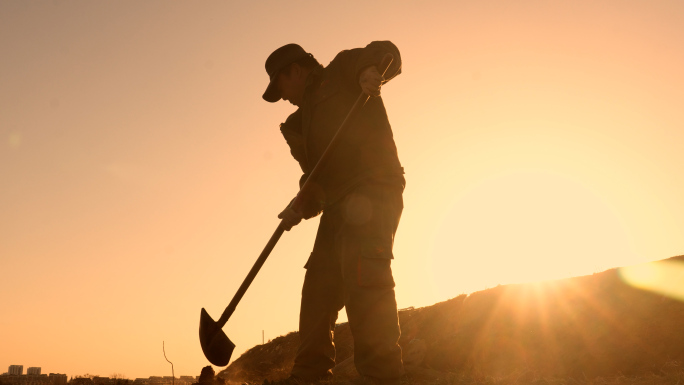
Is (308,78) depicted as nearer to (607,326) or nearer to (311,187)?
(311,187)

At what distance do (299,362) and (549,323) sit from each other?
340 cm

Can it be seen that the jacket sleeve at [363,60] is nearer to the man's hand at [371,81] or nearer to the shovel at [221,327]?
the man's hand at [371,81]

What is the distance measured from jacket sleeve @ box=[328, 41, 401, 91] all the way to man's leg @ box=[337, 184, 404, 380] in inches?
36.4

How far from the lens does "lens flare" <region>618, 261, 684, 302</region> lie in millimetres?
6441

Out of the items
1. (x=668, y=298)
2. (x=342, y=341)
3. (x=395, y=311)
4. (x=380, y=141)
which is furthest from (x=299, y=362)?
(x=342, y=341)

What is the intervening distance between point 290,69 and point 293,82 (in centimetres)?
12

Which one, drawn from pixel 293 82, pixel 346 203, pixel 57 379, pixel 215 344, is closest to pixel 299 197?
pixel 346 203

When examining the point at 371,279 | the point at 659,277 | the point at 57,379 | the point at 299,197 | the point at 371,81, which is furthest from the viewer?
the point at 57,379

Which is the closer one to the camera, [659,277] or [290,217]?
[290,217]

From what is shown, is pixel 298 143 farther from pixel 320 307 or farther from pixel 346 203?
pixel 320 307

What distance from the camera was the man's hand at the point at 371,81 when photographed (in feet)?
15.6

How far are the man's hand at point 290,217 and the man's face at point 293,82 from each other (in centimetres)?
103

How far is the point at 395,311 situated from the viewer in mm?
4699

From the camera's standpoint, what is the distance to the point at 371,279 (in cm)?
464
